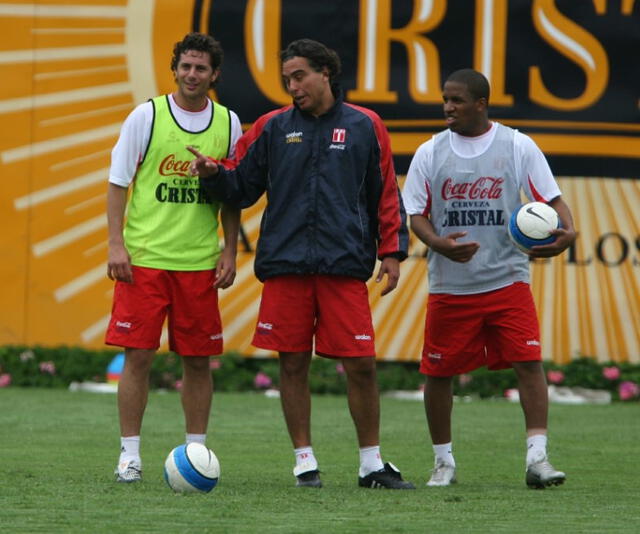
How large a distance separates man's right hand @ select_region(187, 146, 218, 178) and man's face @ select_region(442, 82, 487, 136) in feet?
3.79

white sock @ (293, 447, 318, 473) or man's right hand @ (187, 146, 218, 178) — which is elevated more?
man's right hand @ (187, 146, 218, 178)

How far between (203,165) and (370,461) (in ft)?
5.08

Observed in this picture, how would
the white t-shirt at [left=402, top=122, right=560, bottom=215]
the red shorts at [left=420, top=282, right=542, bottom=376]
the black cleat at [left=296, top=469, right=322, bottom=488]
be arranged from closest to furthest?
the black cleat at [left=296, top=469, right=322, bottom=488] → the red shorts at [left=420, top=282, right=542, bottom=376] → the white t-shirt at [left=402, top=122, right=560, bottom=215]

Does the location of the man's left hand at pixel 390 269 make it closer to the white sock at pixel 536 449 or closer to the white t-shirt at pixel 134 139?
the white sock at pixel 536 449

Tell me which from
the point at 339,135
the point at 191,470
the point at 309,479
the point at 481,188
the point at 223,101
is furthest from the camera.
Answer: the point at 223,101

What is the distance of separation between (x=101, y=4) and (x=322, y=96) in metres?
6.25

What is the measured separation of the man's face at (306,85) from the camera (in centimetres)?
676

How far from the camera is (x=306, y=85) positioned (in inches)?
266

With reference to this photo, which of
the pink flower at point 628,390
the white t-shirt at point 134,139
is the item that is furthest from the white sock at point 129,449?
the pink flower at point 628,390

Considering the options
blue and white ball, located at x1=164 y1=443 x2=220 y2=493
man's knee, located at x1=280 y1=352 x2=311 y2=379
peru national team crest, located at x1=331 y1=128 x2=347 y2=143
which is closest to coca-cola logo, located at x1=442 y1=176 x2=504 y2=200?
peru national team crest, located at x1=331 y1=128 x2=347 y2=143

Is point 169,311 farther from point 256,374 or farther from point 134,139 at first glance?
point 256,374

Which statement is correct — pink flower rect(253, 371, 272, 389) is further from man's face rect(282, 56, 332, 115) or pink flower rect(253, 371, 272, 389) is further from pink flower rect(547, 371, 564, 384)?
man's face rect(282, 56, 332, 115)

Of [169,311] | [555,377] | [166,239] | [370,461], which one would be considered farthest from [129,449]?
[555,377]

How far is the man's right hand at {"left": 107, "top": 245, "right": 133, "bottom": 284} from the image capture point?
6871 millimetres
